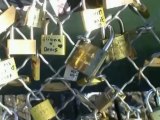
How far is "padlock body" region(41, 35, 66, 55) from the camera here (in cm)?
120

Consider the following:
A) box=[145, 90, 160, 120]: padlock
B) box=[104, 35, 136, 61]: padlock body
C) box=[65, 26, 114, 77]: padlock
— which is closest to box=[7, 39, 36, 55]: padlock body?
box=[65, 26, 114, 77]: padlock

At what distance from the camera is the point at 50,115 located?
1.25 metres

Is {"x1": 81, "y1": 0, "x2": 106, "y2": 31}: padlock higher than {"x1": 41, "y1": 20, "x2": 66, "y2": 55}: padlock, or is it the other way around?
{"x1": 81, "y1": 0, "x2": 106, "y2": 31}: padlock

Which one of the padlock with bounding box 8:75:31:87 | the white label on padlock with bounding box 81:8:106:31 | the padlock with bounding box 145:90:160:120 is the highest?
the white label on padlock with bounding box 81:8:106:31

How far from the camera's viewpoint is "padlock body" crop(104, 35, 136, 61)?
4.09 ft

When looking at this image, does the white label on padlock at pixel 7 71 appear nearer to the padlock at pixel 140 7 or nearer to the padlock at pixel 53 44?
the padlock at pixel 53 44

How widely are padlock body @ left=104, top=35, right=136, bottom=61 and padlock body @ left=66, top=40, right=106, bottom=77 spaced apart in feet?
0.16

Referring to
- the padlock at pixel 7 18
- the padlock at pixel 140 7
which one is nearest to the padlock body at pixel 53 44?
the padlock at pixel 7 18

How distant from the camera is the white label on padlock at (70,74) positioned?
125 cm

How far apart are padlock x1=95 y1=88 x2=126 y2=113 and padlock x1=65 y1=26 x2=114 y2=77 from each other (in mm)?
79

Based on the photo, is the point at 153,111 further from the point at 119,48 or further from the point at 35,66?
the point at 35,66

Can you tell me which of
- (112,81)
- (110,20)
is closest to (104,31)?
(110,20)

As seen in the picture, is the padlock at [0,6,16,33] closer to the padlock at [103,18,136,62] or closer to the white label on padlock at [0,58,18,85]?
the white label on padlock at [0,58,18,85]

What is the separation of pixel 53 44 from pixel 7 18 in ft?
0.48
